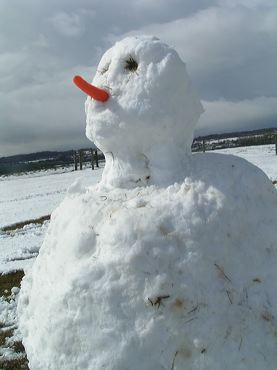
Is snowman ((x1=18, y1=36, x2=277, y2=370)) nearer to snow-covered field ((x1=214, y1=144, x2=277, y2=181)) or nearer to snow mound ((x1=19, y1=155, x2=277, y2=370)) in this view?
snow mound ((x1=19, y1=155, x2=277, y2=370))

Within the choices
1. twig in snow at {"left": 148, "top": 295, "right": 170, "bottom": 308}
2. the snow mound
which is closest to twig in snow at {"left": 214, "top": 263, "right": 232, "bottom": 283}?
the snow mound

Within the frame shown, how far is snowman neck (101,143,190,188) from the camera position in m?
2.95

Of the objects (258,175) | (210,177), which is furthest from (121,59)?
(258,175)

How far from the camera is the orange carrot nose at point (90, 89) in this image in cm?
298

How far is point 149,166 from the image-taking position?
119 inches

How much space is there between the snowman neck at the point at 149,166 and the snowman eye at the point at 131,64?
0.56 m

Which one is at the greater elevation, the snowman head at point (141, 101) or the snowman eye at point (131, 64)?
the snowman eye at point (131, 64)

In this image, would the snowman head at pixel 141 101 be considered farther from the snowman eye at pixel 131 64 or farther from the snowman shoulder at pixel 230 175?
the snowman shoulder at pixel 230 175

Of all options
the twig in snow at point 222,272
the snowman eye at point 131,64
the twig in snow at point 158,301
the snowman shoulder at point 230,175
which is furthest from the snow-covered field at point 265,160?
the twig in snow at point 158,301

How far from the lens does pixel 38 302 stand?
3.00 meters

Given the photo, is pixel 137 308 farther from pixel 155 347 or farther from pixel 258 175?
pixel 258 175

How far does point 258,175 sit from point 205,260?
30.8 inches

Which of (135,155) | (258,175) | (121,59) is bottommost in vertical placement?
(258,175)

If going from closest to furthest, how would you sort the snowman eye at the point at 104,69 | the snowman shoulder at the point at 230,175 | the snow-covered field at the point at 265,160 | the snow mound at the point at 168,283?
the snow mound at the point at 168,283 → the snowman shoulder at the point at 230,175 → the snowman eye at the point at 104,69 → the snow-covered field at the point at 265,160
